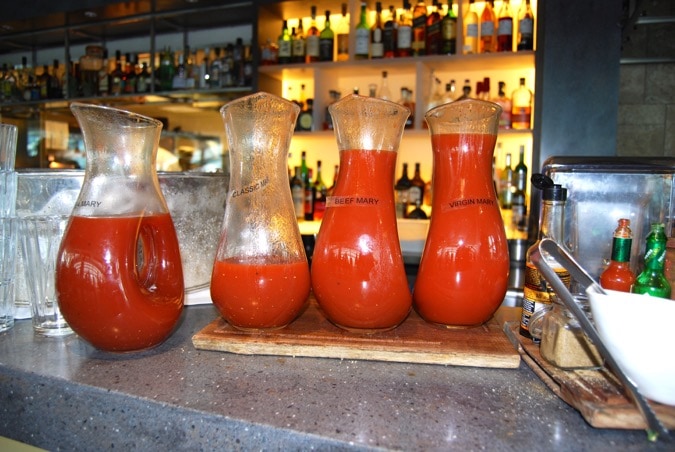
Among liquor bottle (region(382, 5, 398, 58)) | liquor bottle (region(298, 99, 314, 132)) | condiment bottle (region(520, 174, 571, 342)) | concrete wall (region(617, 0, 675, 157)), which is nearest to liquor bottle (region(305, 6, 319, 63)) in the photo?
liquor bottle (region(298, 99, 314, 132))

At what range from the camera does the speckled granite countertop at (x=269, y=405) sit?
452 millimetres

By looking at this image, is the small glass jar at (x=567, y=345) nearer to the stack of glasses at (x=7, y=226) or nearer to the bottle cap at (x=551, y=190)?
the bottle cap at (x=551, y=190)

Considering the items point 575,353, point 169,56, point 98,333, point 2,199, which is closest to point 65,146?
point 169,56

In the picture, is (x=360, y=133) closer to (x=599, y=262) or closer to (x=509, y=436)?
(x=509, y=436)

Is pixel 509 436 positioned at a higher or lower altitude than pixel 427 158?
lower

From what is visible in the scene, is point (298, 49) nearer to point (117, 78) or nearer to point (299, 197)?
point (299, 197)

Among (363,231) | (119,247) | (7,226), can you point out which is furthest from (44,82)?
(363,231)

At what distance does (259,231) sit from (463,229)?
0.27m

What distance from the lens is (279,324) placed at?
668 millimetres

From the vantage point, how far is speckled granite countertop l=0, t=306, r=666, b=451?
45 centimetres

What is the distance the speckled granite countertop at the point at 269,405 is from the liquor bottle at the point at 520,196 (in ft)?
6.73

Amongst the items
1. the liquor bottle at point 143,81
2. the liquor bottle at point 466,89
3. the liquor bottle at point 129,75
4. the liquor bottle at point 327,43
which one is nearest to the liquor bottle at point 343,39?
the liquor bottle at point 327,43

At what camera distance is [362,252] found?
627 mm

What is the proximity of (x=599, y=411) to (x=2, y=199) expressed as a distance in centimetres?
79
